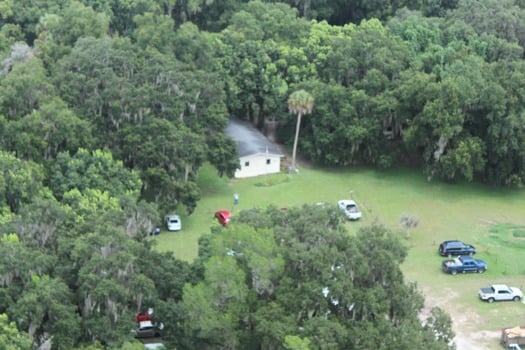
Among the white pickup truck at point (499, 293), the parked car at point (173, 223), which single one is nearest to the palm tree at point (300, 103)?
the parked car at point (173, 223)

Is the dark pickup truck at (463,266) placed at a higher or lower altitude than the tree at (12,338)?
lower

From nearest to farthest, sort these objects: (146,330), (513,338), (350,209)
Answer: (146,330)
(513,338)
(350,209)

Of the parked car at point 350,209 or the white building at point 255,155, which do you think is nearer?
the parked car at point 350,209

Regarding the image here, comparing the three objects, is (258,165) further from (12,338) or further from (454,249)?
(12,338)

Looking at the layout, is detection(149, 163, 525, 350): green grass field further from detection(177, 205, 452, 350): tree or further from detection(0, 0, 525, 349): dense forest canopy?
detection(177, 205, 452, 350): tree

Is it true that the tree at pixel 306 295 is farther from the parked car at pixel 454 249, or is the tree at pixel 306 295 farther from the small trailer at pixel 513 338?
the parked car at pixel 454 249

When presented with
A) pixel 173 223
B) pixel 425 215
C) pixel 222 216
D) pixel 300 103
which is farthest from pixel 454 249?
pixel 173 223
